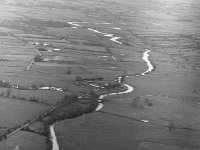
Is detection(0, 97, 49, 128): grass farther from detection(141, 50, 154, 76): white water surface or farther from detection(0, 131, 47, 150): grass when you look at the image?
detection(141, 50, 154, 76): white water surface

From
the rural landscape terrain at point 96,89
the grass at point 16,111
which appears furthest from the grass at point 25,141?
the grass at point 16,111

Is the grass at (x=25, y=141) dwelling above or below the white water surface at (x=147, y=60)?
above

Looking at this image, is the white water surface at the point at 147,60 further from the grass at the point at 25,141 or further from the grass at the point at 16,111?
the grass at the point at 25,141

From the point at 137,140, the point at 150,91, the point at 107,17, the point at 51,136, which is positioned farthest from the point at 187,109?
the point at 107,17

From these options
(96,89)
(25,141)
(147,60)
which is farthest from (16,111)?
(147,60)

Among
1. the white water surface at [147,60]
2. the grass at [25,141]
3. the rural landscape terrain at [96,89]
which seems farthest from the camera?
the white water surface at [147,60]

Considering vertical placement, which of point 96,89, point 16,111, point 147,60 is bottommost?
point 147,60

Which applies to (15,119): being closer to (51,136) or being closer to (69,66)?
(51,136)

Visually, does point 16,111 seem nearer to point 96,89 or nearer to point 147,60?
point 96,89
